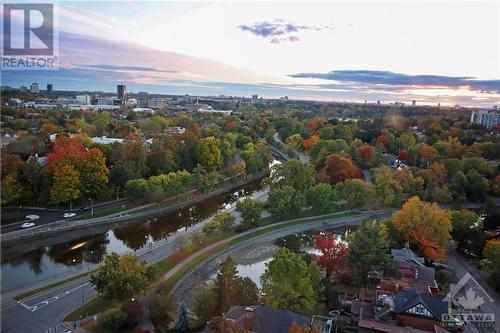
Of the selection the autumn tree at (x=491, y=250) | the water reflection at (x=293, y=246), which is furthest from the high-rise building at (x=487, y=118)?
the autumn tree at (x=491, y=250)

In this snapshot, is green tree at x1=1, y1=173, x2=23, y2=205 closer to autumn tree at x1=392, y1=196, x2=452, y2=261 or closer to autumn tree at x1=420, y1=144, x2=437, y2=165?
autumn tree at x1=392, y1=196, x2=452, y2=261

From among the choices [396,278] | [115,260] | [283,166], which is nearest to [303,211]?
[283,166]

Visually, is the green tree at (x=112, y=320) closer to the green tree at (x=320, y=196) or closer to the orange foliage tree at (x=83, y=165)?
the orange foliage tree at (x=83, y=165)

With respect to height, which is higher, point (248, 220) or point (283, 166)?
point (283, 166)

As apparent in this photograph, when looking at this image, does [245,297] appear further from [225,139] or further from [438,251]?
[225,139]

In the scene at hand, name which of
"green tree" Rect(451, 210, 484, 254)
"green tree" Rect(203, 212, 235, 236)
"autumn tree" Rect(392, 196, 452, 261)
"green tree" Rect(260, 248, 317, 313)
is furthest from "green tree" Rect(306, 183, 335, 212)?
"green tree" Rect(260, 248, 317, 313)

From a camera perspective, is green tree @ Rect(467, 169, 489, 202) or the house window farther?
green tree @ Rect(467, 169, 489, 202)
